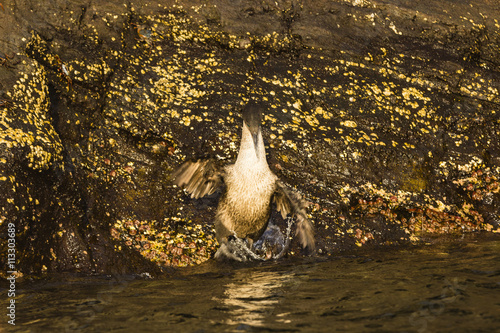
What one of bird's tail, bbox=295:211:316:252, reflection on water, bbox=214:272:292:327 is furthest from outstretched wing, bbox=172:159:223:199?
reflection on water, bbox=214:272:292:327

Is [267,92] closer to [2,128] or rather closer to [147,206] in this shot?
[147,206]

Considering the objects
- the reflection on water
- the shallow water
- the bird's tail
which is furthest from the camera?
the bird's tail

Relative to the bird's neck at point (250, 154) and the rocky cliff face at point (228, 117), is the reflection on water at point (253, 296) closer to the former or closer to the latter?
the rocky cliff face at point (228, 117)

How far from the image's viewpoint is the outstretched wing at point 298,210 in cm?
767

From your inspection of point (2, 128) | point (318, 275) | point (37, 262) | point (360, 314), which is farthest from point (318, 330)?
point (2, 128)

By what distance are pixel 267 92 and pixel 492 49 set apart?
496cm

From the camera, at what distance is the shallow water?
15.0ft

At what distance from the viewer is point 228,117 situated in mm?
8766

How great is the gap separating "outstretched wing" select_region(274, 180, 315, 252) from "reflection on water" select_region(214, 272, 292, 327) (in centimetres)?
112

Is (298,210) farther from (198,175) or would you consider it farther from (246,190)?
(198,175)

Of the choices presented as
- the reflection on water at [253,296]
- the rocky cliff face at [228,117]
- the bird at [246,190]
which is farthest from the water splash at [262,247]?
the reflection on water at [253,296]

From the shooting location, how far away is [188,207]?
26.3ft

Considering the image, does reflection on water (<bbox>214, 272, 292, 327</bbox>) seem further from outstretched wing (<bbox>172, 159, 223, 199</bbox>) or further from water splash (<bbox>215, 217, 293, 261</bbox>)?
outstretched wing (<bbox>172, 159, 223, 199</bbox>)

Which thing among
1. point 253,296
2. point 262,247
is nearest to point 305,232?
point 262,247
